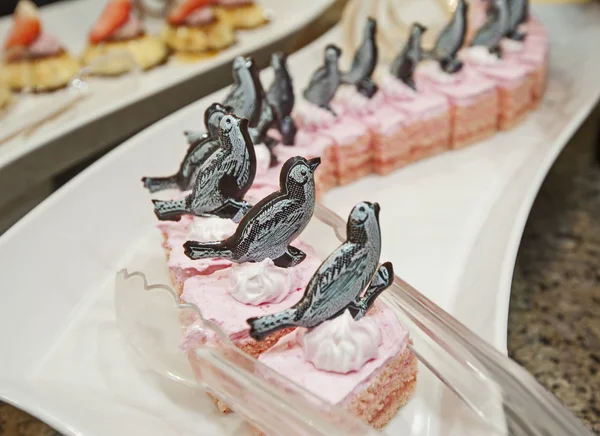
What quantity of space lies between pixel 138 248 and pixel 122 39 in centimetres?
166

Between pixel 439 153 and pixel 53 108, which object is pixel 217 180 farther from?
pixel 53 108

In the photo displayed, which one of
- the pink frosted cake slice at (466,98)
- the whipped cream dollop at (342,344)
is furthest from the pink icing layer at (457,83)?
the whipped cream dollop at (342,344)

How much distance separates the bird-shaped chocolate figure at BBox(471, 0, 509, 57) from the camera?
8.69 ft

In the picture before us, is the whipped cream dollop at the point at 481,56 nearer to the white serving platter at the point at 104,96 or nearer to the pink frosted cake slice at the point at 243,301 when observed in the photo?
the white serving platter at the point at 104,96

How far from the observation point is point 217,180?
5.40ft

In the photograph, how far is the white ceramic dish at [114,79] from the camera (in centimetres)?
251

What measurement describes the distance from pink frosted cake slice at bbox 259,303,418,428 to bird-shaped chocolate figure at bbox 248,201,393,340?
0.03 metres

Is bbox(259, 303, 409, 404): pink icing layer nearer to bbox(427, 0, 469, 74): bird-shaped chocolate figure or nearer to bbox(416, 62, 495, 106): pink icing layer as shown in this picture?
bbox(416, 62, 495, 106): pink icing layer

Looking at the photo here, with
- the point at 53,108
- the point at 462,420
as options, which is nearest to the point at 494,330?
the point at 462,420

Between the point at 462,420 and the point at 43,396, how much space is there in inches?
35.7

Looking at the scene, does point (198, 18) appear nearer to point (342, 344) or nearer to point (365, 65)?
point (365, 65)

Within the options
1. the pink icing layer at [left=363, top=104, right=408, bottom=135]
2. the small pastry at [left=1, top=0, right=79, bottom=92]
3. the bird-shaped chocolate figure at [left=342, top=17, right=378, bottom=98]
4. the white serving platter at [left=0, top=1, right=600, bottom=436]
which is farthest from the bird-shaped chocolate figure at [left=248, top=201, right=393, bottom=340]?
the small pastry at [left=1, top=0, right=79, bottom=92]

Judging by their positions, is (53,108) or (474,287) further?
(53,108)

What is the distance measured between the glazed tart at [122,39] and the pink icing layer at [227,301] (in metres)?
1.96
